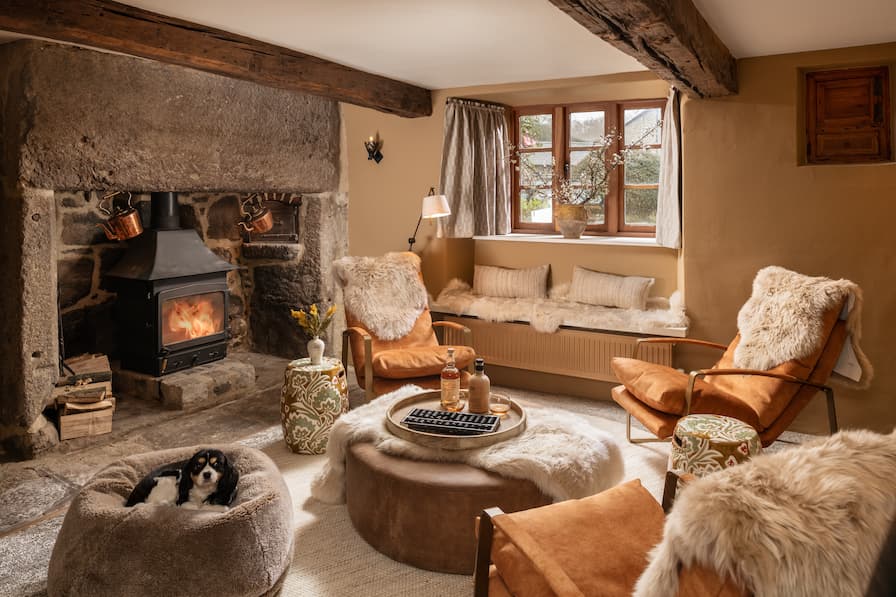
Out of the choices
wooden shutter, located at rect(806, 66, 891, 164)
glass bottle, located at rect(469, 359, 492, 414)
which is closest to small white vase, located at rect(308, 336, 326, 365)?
glass bottle, located at rect(469, 359, 492, 414)

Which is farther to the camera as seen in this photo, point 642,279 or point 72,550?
point 642,279

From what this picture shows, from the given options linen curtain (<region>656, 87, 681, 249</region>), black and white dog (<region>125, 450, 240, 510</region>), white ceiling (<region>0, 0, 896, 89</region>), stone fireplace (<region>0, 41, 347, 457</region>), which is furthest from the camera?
linen curtain (<region>656, 87, 681, 249</region>)

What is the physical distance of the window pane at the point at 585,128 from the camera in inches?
205

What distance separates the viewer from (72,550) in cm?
221

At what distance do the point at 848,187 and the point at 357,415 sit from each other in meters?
3.00

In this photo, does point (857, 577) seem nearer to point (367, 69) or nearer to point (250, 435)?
point (250, 435)

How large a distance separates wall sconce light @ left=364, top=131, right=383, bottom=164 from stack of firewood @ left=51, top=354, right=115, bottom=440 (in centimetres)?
258

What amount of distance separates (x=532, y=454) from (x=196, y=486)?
1203 millimetres

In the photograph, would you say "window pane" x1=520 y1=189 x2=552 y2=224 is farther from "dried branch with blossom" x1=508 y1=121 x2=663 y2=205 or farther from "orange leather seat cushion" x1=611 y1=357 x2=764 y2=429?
"orange leather seat cushion" x1=611 y1=357 x2=764 y2=429

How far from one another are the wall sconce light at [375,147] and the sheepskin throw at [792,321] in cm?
312

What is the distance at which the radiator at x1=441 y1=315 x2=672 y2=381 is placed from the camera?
461cm

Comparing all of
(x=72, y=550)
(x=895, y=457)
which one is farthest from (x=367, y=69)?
(x=895, y=457)

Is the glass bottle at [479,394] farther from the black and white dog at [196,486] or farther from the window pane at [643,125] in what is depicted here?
the window pane at [643,125]

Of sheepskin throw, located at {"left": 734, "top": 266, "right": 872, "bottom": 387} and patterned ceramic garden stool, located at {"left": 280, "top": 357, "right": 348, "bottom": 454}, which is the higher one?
sheepskin throw, located at {"left": 734, "top": 266, "right": 872, "bottom": 387}
